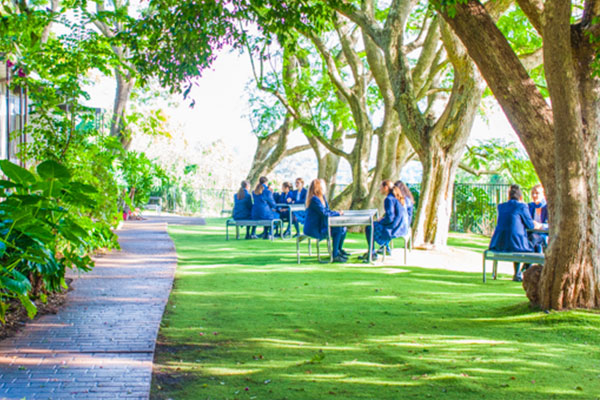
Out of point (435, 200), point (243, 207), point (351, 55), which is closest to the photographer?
point (435, 200)

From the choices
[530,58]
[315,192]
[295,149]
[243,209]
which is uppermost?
[530,58]

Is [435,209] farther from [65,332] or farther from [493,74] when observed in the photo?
[65,332]

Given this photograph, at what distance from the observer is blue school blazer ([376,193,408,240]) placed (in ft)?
41.7

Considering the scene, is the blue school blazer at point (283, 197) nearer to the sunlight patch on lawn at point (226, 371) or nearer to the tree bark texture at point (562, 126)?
the tree bark texture at point (562, 126)

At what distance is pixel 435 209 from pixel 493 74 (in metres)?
8.64

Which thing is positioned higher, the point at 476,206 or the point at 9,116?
the point at 9,116

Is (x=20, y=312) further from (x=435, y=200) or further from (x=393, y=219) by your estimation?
(x=435, y=200)

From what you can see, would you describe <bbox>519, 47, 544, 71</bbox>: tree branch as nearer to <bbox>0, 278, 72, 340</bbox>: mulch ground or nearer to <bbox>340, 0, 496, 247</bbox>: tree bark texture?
<bbox>340, 0, 496, 247</bbox>: tree bark texture

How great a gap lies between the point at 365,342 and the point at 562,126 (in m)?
3.08

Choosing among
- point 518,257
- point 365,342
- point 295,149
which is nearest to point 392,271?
point 518,257

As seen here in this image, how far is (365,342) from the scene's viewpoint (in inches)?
248

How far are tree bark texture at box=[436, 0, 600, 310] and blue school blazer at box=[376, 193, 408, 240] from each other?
532 centimetres

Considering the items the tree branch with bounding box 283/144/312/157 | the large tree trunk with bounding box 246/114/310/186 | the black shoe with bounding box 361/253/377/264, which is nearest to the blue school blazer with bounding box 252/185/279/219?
the black shoe with bounding box 361/253/377/264

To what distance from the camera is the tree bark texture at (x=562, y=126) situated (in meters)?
6.92
